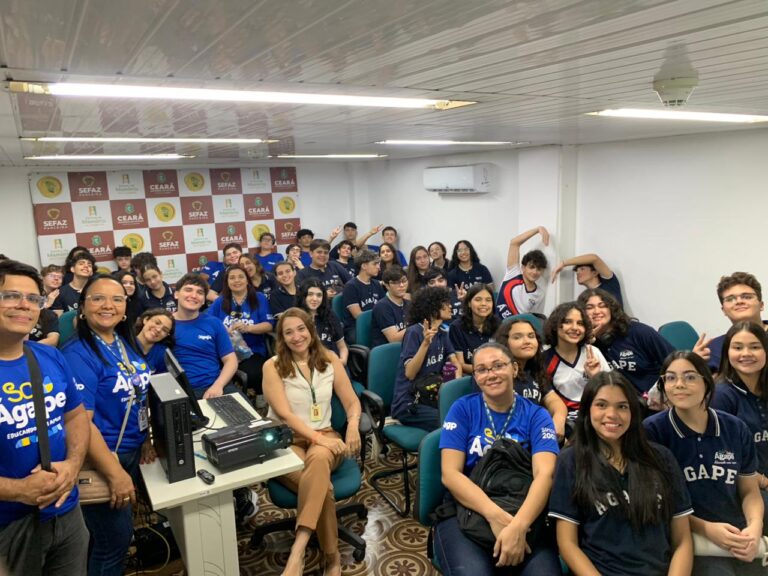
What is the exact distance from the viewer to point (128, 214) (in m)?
7.16

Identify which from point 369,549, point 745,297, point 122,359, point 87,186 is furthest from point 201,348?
point 87,186

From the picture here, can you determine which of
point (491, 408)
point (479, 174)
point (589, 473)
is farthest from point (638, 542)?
point (479, 174)

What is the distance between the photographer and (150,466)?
8.02 feet

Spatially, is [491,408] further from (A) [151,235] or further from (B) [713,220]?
(A) [151,235]

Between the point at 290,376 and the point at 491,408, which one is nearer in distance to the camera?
the point at 491,408

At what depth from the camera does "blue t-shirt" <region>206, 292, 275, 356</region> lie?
4371 millimetres

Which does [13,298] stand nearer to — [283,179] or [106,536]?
[106,536]

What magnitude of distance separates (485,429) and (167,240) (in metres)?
6.23

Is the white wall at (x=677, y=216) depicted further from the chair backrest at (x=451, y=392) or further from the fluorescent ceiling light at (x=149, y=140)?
the fluorescent ceiling light at (x=149, y=140)

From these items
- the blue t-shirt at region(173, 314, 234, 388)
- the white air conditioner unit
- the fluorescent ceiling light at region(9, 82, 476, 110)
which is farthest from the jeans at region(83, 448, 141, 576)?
the white air conditioner unit

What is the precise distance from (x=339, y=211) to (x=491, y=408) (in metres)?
6.71

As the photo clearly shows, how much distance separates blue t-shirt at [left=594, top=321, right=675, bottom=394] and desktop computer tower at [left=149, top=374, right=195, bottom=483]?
7.72 feet

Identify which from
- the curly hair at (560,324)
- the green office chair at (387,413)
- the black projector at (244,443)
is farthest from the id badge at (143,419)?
the curly hair at (560,324)

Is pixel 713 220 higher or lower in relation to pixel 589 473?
higher
